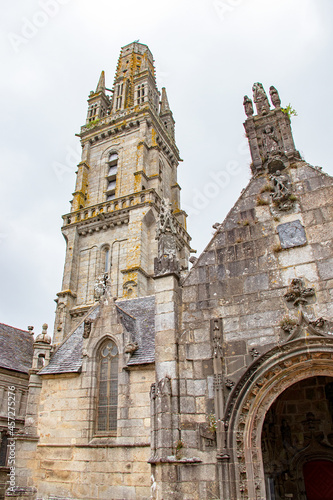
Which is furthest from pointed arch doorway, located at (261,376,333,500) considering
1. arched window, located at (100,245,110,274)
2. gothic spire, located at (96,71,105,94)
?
gothic spire, located at (96,71,105,94)

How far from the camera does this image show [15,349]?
21.6 metres

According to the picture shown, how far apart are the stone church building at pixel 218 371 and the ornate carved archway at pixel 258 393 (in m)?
0.02

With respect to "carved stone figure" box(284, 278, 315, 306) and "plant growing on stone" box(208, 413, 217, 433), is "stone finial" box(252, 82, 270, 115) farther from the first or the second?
"plant growing on stone" box(208, 413, 217, 433)

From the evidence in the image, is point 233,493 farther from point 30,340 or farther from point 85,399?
point 30,340

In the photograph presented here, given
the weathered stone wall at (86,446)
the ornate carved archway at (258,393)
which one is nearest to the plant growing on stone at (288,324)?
the ornate carved archway at (258,393)

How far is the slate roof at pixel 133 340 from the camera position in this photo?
1219 cm

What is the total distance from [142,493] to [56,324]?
1955 cm

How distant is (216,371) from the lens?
7.85m

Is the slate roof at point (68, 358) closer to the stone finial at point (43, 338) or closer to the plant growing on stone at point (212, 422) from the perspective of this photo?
the stone finial at point (43, 338)

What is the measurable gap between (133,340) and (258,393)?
5.94 metres

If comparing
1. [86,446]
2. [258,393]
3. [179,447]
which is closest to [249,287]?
[258,393]

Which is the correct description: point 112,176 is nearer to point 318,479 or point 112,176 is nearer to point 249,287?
point 249,287

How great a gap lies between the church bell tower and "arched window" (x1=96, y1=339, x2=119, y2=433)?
13557 mm

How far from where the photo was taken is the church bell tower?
1139 inches
